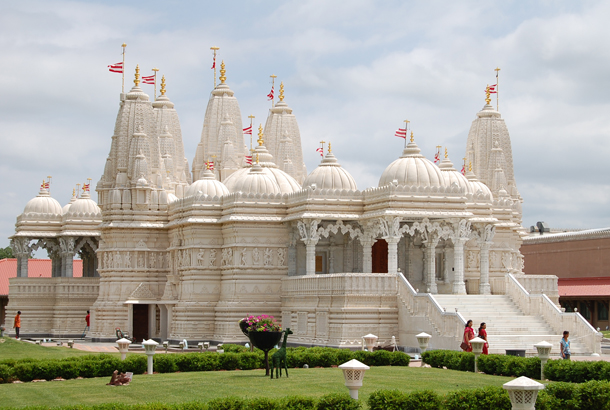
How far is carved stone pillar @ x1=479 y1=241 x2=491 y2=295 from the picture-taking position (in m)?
Result: 38.5

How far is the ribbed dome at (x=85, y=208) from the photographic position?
5353cm

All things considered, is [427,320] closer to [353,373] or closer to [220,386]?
[220,386]

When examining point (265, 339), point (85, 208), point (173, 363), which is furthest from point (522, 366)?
point (85, 208)

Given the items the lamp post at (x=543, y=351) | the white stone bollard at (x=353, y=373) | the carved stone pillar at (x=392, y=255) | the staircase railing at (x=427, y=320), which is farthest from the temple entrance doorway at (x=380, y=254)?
the white stone bollard at (x=353, y=373)

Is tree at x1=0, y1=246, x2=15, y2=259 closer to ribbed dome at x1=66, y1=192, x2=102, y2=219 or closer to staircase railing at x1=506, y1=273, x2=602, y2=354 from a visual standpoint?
ribbed dome at x1=66, y1=192, x2=102, y2=219

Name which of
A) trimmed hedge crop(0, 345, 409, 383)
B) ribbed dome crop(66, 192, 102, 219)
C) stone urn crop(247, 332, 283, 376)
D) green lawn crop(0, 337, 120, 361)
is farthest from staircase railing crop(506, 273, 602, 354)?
ribbed dome crop(66, 192, 102, 219)

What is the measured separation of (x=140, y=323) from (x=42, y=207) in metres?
12.0

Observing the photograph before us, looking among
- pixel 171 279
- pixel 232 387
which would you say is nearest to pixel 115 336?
pixel 171 279

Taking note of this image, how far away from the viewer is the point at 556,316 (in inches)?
1344

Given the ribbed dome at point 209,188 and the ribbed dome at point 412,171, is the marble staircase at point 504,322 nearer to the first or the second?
the ribbed dome at point 412,171

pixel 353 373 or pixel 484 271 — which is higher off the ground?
pixel 484 271

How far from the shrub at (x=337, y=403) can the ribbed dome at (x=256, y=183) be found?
2380cm

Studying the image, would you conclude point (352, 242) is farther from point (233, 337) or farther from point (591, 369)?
point (591, 369)

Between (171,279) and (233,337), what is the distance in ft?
16.5
